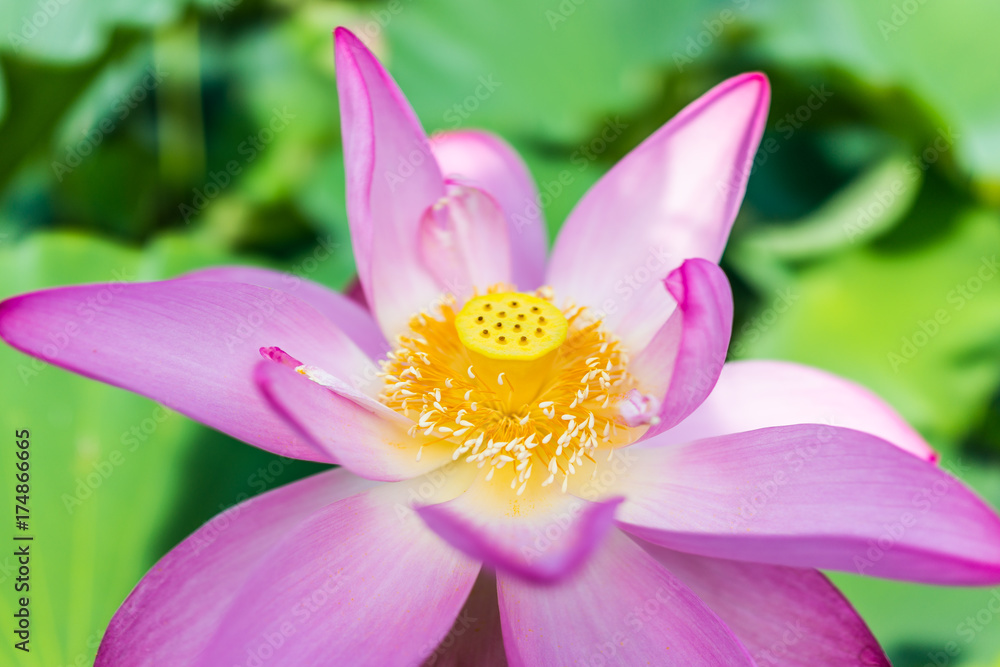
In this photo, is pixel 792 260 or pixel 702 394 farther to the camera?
pixel 792 260

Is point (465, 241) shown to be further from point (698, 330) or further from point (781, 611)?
point (781, 611)

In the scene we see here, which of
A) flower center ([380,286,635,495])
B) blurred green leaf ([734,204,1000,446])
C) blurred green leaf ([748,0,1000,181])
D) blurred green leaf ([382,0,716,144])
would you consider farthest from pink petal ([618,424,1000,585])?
blurred green leaf ([382,0,716,144])

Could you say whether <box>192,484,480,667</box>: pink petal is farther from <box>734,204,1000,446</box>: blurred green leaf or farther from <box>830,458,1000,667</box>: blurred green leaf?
<box>734,204,1000,446</box>: blurred green leaf

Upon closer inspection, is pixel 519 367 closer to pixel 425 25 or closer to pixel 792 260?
pixel 792 260

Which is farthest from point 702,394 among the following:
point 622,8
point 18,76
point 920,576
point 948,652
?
point 622,8

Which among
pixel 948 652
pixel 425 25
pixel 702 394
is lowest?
pixel 948 652

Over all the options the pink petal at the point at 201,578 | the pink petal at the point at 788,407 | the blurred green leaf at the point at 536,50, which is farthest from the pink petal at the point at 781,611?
the blurred green leaf at the point at 536,50

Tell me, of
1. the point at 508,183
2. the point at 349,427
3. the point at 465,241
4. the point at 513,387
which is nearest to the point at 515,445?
the point at 513,387
